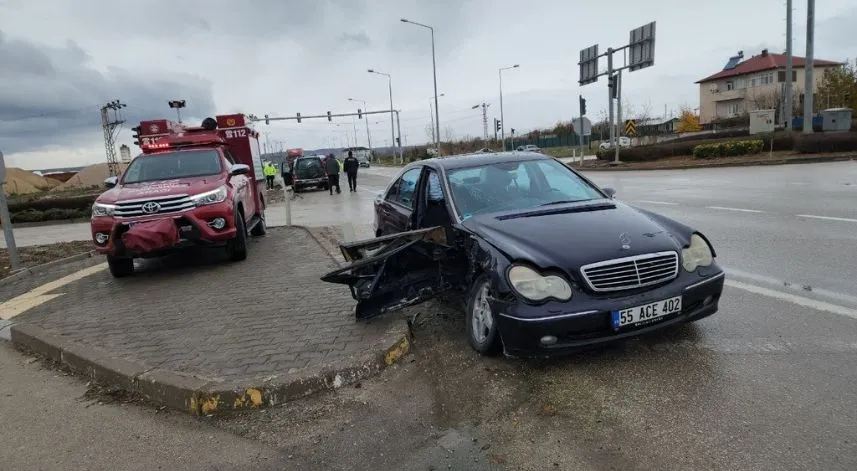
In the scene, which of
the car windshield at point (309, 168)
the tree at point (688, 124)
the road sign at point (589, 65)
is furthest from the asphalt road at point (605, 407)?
the tree at point (688, 124)

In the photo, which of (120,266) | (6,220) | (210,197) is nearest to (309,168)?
(6,220)

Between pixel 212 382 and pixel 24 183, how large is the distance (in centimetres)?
5550

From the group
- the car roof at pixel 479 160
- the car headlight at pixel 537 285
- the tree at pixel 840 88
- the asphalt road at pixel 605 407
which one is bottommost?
the asphalt road at pixel 605 407

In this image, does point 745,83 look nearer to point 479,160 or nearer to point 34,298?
point 479,160

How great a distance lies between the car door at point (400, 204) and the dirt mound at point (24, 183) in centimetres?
4718

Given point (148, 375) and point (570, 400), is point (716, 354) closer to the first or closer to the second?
point (570, 400)

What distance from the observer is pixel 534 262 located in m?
3.74

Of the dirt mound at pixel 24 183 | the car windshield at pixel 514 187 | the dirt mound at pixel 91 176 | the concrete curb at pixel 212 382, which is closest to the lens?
the concrete curb at pixel 212 382

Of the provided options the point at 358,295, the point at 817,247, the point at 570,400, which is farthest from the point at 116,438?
the point at 817,247

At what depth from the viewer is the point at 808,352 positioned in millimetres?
3846

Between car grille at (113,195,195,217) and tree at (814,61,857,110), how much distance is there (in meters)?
57.4

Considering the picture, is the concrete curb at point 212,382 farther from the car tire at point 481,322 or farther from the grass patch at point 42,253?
the grass patch at point 42,253

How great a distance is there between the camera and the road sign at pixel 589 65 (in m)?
33.6

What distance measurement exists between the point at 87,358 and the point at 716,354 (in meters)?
4.77
